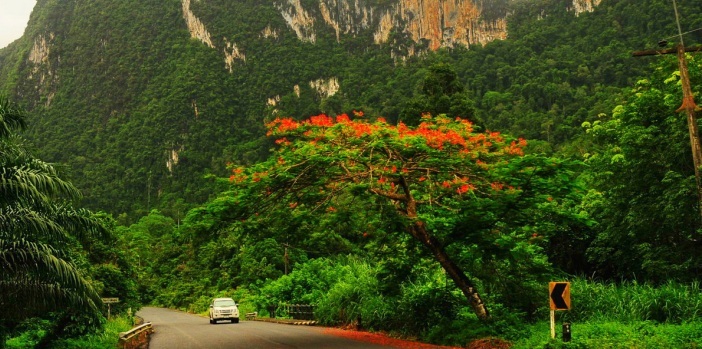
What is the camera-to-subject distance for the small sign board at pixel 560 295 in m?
9.71

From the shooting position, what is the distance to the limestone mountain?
3585 inches

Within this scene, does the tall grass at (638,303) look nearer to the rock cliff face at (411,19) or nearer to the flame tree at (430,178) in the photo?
the flame tree at (430,178)

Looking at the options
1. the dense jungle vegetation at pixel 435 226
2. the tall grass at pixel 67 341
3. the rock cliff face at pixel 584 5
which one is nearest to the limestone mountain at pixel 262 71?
the rock cliff face at pixel 584 5

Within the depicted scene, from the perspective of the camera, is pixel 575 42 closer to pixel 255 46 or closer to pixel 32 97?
pixel 255 46

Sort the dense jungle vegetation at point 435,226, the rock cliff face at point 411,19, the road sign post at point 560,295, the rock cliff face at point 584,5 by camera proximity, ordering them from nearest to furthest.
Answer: the road sign post at point 560,295 → the dense jungle vegetation at point 435,226 → the rock cliff face at point 584,5 → the rock cliff face at point 411,19

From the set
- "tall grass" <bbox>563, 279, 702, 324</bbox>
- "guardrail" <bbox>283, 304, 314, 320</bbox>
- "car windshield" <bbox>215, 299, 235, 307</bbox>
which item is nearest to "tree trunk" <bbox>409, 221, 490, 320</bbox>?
"tall grass" <bbox>563, 279, 702, 324</bbox>

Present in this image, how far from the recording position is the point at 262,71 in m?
153

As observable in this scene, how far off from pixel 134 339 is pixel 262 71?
141 m

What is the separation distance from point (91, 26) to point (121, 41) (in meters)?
18.5

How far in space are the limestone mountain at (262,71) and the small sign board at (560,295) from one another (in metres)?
54.9

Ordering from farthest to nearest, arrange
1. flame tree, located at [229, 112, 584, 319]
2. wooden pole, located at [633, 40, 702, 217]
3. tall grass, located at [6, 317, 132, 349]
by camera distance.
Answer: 1. tall grass, located at [6, 317, 132, 349]
2. wooden pole, located at [633, 40, 702, 217]
3. flame tree, located at [229, 112, 584, 319]

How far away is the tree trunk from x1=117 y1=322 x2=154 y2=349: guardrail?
7983 mm

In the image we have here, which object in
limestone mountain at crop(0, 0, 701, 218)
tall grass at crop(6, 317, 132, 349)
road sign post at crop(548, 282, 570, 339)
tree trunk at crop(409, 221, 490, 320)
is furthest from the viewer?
limestone mountain at crop(0, 0, 701, 218)

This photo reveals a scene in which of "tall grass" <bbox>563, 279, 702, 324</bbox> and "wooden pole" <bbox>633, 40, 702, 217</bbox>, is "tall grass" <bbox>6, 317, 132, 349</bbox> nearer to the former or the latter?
"tall grass" <bbox>563, 279, 702, 324</bbox>
